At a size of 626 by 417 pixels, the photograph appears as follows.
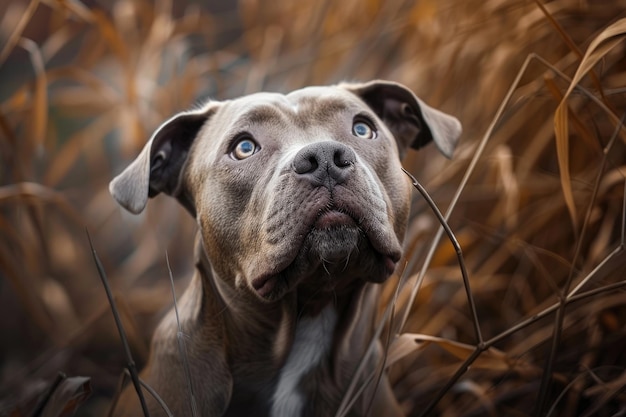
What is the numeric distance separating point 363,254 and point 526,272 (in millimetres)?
1543

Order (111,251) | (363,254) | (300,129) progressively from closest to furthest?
(363,254), (300,129), (111,251)

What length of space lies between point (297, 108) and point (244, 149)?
191 millimetres

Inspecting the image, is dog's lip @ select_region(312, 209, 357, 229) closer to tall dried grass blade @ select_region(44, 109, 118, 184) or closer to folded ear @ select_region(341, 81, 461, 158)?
folded ear @ select_region(341, 81, 461, 158)

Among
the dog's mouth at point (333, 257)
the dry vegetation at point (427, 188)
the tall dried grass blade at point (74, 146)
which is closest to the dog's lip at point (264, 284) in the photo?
the dog's mouth at point (333, 257)

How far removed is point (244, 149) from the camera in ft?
6.32

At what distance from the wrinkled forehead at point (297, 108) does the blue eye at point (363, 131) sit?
4 centimetres

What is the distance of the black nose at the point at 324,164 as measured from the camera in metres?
1.67

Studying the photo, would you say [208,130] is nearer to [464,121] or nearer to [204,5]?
[464,121]

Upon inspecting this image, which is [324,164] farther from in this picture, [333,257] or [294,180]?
[333,257]

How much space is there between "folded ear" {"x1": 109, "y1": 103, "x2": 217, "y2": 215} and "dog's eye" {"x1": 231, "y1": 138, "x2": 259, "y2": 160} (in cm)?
26

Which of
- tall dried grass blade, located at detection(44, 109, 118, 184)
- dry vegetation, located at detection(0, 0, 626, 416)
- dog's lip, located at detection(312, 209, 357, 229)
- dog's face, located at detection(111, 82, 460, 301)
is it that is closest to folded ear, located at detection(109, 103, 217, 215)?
dog's face, located at detection(111, 82, 460, 301)

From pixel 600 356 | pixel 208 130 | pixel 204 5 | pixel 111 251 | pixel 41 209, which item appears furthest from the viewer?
pixel 204 5

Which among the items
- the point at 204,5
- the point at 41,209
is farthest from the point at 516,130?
the point at 204,5

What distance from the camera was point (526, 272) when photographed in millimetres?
3064
